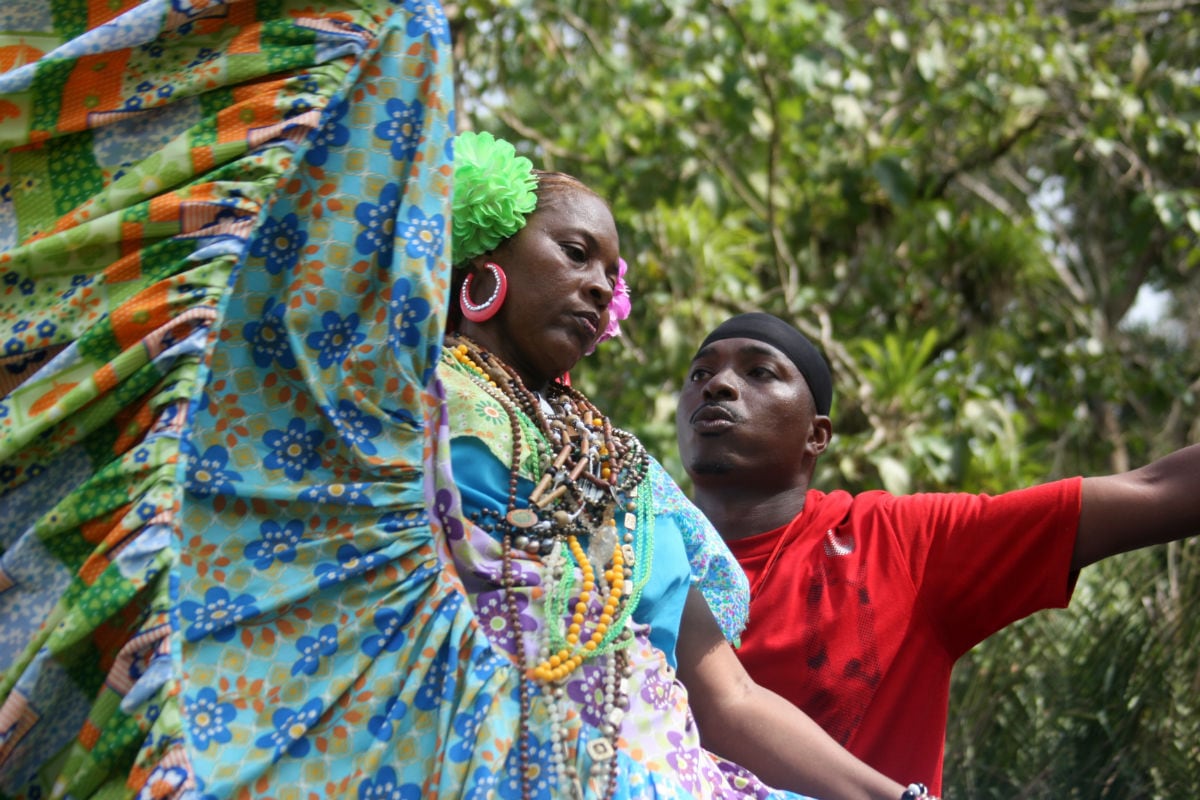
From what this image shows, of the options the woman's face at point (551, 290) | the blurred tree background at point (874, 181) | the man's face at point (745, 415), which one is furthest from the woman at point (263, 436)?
the blurred tree background at point (874, 181)

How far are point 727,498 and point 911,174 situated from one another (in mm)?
3561

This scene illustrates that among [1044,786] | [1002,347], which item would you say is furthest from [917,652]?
[1002,347]

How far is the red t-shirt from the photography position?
309cm

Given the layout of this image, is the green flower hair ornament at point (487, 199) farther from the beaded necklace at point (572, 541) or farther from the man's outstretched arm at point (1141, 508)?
the man's outstretched arm at point (1141, 508)

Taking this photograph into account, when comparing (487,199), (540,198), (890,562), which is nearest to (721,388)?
(890,562)

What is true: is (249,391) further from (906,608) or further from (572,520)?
(906,608)

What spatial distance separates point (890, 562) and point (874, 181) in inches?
147

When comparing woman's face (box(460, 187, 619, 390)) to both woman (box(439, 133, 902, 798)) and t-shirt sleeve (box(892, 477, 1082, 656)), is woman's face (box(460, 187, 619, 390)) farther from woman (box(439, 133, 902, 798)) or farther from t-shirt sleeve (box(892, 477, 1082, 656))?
t-shirt sleeve (box(892, 477, 1082, 656))

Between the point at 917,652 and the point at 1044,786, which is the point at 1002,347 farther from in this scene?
the point at 917,652

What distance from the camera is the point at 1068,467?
8.11 meters

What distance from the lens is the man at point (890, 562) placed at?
9.94 feet

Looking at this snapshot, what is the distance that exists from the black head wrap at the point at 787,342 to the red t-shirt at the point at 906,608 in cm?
53

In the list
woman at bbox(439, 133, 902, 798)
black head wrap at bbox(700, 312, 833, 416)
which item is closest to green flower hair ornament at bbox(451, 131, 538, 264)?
woman at bbox(439, 133, 902, 798)

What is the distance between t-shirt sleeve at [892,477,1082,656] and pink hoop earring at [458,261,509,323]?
1467mm
